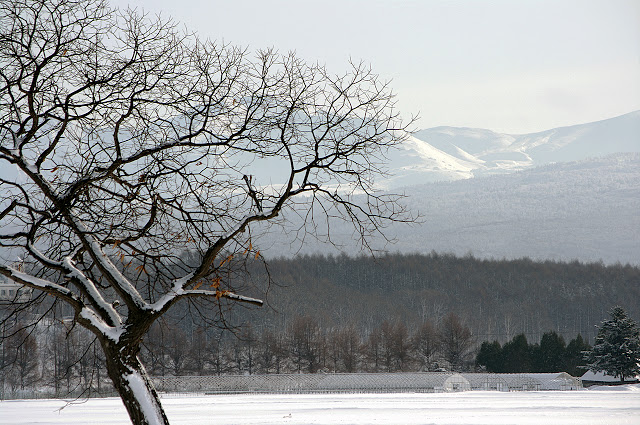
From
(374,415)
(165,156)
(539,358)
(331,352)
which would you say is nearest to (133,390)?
(165,156)

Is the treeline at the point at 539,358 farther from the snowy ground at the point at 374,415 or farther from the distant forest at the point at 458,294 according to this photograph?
the snowy ground at the point at 374,415

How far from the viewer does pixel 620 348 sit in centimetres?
6047

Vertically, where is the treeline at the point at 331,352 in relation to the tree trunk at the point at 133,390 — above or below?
below

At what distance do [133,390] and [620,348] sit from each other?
60286 mm

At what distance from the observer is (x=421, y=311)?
367 feet

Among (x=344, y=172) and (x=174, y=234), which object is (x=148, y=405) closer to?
(x=174, y=234)

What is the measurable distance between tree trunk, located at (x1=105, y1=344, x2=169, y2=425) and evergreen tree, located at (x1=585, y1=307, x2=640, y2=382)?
5946cm

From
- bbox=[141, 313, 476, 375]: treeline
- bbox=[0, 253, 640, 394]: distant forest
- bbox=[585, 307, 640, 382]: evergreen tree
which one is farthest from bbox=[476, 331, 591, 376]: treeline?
bbox=[141, 313, 476, 375]: treeline

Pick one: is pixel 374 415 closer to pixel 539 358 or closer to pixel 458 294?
pixel 539 358

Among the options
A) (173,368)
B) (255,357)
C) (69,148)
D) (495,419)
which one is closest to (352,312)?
(255,357)

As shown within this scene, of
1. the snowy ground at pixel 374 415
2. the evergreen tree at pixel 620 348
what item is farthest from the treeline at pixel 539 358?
the snowy ground at pixel 374 415

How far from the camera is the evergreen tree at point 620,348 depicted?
60188 mm

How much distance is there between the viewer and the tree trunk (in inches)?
265

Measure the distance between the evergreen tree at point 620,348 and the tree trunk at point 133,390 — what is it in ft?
195
